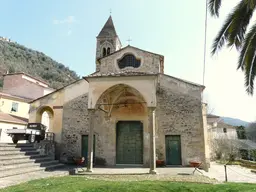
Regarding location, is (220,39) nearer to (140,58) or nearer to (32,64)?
(140,58)

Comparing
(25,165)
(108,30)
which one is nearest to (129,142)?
(25,165)

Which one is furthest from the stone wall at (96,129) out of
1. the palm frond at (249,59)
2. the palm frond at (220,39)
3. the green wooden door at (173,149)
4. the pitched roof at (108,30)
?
the pitched roof at (108,30)

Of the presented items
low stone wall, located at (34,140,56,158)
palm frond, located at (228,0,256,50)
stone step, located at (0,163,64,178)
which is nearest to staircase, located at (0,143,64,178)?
stone step, located at (0,163,64,178)

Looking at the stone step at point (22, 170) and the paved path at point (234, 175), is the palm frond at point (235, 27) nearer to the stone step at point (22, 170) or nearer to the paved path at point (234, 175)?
the paved path at point (234, 175)

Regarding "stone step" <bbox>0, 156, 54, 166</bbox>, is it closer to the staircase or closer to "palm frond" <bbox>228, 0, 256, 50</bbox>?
the staircase

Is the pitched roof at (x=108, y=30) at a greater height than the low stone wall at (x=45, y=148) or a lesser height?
greater

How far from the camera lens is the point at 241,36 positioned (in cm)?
845

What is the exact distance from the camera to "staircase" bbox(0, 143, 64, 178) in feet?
30.3

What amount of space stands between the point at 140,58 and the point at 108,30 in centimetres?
1432

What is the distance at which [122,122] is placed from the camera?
15523mm

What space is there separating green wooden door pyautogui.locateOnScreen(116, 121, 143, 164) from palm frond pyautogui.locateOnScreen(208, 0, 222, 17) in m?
9.10

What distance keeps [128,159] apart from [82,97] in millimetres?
5643

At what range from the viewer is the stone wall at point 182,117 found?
45.5 ft

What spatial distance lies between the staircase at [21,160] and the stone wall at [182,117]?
23.0 feet
